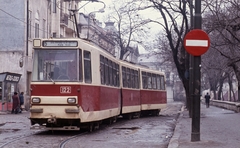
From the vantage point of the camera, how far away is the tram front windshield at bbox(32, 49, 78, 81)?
17188 millimetres

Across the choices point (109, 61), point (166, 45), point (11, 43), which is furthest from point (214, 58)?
point (109, 61)

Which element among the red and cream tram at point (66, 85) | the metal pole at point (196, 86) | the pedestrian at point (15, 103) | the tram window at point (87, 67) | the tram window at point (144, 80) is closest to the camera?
the metal pole at point (196, 86)

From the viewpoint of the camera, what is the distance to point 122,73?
2573cm

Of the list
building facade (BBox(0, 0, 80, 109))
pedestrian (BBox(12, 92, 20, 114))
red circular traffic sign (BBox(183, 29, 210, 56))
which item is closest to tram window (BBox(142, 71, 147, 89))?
pedestrian (BBox(12, 92, 20, 114))

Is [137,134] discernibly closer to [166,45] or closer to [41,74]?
[41,74]

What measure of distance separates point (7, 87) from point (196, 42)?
25.7m

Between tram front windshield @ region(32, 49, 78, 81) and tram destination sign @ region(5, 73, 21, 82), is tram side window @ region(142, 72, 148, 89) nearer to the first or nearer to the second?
tram destination sign @ region(5, 73, 21, 82)

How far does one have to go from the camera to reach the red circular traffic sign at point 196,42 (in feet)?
45.0

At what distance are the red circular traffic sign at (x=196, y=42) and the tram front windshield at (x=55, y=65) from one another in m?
4.75

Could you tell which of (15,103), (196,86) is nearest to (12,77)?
(15,103)

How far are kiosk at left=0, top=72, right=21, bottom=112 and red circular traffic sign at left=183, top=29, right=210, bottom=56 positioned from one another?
80.5 feet

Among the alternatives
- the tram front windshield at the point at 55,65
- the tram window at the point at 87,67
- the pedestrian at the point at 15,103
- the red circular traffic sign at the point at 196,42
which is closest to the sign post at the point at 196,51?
the red circular traffic sign at the point at 196,42

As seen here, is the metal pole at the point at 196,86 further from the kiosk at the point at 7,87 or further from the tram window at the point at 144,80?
the kiosk at the point at 7,87

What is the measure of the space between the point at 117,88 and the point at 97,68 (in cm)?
496
